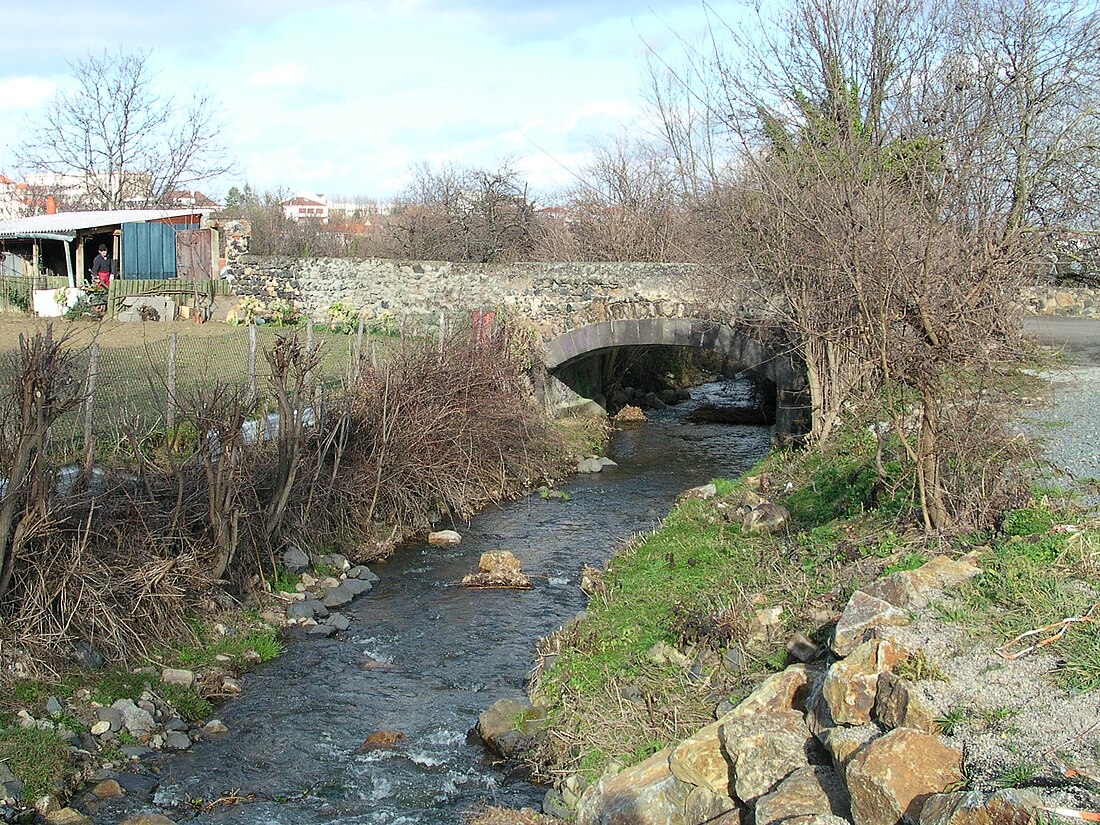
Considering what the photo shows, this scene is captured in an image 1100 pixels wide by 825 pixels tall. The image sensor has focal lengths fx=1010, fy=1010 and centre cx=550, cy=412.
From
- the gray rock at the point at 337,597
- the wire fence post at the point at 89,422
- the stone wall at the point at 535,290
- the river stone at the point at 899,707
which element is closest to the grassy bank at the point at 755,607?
the river stone at the point at 899,707

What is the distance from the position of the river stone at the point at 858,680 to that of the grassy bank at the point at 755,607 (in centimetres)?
16

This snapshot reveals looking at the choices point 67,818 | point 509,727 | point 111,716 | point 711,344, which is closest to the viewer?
point 67,818

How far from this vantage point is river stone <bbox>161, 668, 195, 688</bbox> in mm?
7484

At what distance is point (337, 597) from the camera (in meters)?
9.56

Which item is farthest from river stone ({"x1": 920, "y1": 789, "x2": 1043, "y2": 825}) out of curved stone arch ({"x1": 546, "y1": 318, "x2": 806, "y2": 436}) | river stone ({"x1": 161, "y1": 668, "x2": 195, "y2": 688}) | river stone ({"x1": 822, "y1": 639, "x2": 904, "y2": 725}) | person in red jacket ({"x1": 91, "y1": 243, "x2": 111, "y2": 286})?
person in red jacket ({"x1": 91, "y1": 243, "x2": 111, "y2": 286})

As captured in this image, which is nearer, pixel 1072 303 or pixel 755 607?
pixel 755 607

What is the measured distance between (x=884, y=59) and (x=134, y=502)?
9896mm

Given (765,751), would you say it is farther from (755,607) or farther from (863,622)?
(755,607)

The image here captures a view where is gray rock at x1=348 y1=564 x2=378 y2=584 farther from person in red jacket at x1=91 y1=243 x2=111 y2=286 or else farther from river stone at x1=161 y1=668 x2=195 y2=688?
person in red jacket at x1=91 y1=243 x2=111 y2=286

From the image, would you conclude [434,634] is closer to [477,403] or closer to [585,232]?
[477,403]

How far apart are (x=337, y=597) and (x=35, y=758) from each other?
3.60 metres

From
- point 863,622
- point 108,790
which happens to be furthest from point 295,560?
point 863,622

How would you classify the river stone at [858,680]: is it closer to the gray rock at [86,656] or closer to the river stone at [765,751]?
the river stone at [765,751]

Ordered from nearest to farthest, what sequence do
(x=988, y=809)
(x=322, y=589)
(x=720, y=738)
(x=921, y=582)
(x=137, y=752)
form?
1. (x=988, y=809)
2. (x=720, y=738)
3. (x=921, y=582)
4. (x=137, y=752)
5. (x=322, y=589)
